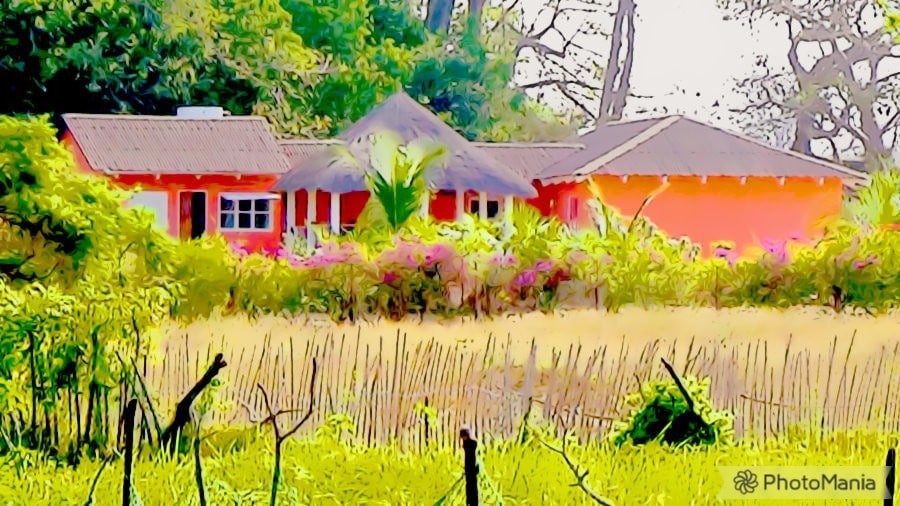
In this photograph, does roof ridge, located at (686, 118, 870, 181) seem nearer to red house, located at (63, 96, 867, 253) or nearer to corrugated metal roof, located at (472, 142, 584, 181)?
red house, located at (63, 96, 867, 253)

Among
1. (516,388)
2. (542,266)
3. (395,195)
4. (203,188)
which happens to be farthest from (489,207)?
(516,388)

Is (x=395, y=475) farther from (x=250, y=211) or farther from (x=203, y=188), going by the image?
(x=250, y=211)

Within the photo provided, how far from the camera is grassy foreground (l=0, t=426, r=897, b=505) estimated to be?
2.33 m

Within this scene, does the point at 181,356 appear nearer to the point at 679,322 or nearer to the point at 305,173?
the point at 679,322

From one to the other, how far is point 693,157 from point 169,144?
3.87m

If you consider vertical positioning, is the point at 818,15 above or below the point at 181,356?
above

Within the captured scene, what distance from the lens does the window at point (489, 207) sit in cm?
1140

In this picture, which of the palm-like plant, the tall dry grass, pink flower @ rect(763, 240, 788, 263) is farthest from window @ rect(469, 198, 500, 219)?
the tall dry grass

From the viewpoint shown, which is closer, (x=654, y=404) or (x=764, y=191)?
(x=654, y=404)

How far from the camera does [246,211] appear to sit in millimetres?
10281

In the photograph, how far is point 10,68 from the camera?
9719 mm

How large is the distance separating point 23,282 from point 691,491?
1.80 m

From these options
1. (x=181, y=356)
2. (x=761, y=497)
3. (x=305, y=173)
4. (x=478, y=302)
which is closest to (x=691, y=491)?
(x=761, y=497)

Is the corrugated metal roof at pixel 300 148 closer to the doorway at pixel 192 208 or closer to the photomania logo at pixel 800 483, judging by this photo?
the doorway at pixel 192 208
